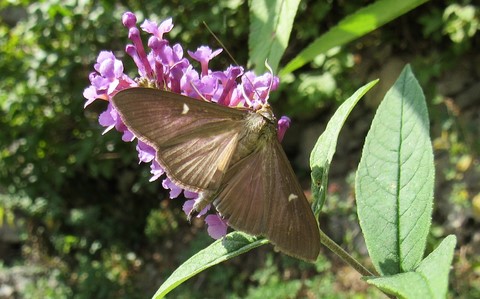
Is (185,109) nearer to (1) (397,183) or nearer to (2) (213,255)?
(2) (213,255)

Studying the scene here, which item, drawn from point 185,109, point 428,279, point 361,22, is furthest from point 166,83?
point 428,279

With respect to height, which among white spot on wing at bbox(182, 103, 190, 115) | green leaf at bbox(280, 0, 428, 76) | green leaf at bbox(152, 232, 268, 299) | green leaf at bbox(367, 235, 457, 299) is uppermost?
white spot on wing at bbox(182, 103, 190, 115)

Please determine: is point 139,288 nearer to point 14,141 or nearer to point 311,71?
point 14,141

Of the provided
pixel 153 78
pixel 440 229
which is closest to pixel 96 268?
pixel 440 229

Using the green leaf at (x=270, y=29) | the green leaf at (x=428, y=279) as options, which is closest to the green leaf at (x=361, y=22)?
the green leaf at (x=270, y=29)

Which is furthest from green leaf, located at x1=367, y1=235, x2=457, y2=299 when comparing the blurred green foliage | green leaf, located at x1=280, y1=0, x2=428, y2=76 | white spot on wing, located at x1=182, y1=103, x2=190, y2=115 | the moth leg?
the blurred green foliage

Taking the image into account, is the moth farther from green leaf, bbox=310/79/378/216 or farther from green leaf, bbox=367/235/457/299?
green leaf, bbox=367/235/457/299

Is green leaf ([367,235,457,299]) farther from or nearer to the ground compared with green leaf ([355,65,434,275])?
farther from the ground
